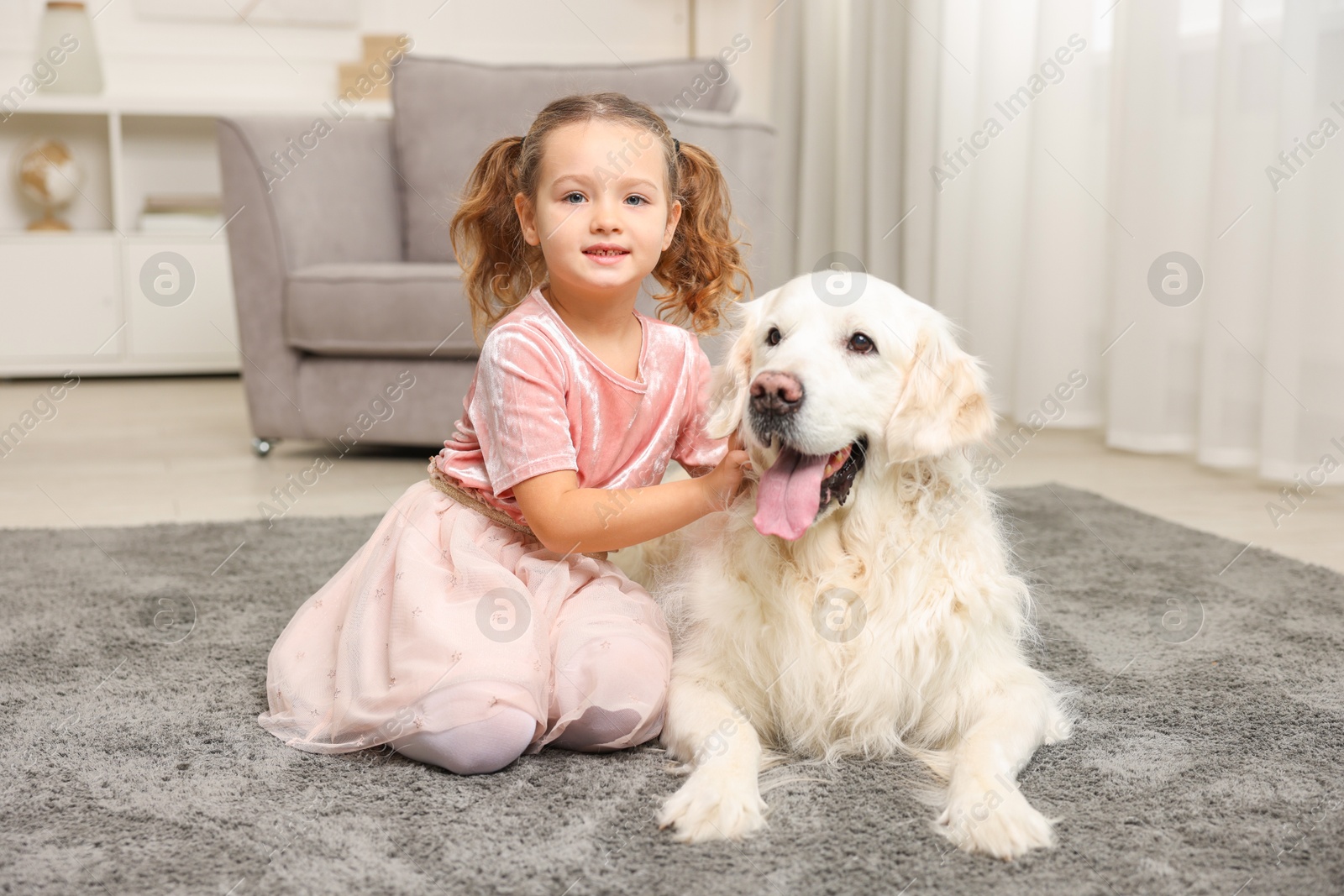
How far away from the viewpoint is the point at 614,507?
4.46 feet

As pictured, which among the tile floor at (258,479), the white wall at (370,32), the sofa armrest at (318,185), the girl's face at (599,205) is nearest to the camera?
the girl's face at (599,205)

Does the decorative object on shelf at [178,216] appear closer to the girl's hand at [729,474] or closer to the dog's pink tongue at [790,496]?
the girl's hand at [729,474]

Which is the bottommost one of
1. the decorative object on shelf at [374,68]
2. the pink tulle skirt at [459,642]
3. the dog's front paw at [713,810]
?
the dog's front paw at [713,810]

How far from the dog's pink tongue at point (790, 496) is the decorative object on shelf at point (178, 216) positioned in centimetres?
491

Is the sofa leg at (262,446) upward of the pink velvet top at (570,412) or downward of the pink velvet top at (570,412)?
downward

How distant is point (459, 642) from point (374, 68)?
205 inches

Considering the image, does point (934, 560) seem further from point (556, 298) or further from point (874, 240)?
point (874, 240)

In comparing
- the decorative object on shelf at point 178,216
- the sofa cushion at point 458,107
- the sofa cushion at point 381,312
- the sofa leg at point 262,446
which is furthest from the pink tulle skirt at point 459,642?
the decorative object on shelf at point 178,216

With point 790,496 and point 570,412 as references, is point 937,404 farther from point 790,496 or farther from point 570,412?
point 570,412

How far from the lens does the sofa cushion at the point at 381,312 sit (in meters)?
3.16

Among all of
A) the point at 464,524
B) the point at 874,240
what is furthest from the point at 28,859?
the point at 874,240

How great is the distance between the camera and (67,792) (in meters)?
1.22

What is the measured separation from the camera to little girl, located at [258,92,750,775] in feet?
4.36

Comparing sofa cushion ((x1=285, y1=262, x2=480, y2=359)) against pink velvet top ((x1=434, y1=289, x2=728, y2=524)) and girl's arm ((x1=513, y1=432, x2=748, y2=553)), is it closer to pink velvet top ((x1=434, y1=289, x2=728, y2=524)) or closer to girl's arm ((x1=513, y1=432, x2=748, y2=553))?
pink velvet top ((x1=434, y1=289, x2=728, y2=524))
